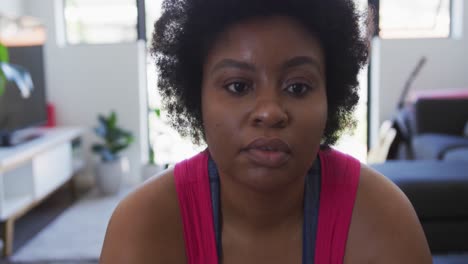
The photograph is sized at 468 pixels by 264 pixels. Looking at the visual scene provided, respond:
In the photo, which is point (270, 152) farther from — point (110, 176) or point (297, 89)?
point (110, 176)

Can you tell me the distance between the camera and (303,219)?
0.77 meters

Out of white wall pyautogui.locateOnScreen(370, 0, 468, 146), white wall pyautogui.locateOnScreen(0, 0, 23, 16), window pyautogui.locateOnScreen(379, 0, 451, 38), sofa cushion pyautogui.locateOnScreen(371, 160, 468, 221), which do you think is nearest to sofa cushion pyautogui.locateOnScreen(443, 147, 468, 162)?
sofa cushion pyautogui.locateOnScreen(371, 160, 468, 221)

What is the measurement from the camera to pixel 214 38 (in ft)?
2.35

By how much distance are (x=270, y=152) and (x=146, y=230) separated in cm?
22

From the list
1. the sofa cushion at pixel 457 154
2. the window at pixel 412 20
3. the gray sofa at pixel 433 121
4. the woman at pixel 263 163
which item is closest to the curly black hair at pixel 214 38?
the woman at pixel 263 163

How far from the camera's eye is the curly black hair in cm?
69

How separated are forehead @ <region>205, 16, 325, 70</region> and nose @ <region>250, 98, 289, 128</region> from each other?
0.17 feet

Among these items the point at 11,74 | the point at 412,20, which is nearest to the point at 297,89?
the point at 11,74

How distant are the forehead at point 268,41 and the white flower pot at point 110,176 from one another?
120 inches

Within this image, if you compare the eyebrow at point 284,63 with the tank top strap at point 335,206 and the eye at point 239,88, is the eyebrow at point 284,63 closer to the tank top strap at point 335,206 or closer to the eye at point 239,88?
the eye at point 239,88

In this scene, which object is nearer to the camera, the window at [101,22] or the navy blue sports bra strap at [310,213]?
the navy blue sports bra strap at [310,213]

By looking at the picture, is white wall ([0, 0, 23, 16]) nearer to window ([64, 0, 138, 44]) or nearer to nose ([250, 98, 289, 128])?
window ([64, 0, 138, 44])

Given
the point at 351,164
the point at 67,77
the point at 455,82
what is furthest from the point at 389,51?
the point at 351,164

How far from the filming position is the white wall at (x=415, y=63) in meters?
3.94
